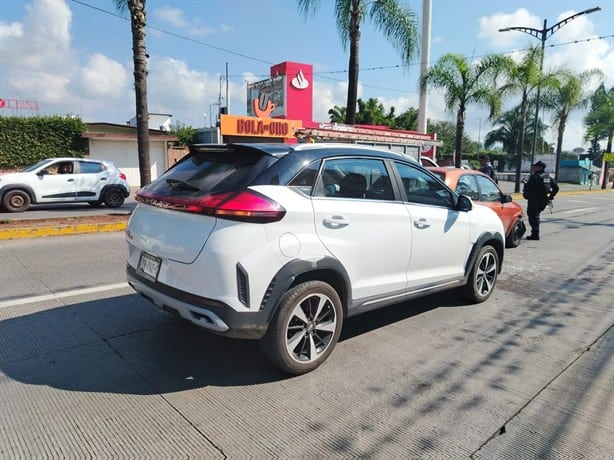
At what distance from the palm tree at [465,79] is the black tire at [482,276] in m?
16.8

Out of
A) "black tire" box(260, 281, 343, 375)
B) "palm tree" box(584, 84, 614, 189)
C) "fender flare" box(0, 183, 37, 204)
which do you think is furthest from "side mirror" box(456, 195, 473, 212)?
"palm tree" box(584, 84, 614, 189)

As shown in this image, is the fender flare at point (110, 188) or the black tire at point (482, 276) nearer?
the black tire at point (482, 276)

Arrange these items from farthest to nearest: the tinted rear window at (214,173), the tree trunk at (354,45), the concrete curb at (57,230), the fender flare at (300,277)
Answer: the tree trunk at (354,45) < the concrete curb at (57,230) < the tinted rear window at (214,173) < the fender flare at (300,277)

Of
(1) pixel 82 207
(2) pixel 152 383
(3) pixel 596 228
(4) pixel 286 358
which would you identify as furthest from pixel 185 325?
(3) pixel 596 228

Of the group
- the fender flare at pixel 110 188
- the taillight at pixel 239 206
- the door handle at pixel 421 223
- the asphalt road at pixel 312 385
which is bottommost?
the asphalt road at pixel 312 385

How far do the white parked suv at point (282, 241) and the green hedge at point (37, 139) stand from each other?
73.3ft

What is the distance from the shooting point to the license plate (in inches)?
133

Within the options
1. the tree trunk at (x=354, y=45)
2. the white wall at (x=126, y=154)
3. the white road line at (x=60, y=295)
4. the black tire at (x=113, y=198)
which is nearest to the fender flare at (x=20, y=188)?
the black tire at (x=113, y=198)

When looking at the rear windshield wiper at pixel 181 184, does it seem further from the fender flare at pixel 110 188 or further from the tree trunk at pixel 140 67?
the fender flare at pixel 110 188

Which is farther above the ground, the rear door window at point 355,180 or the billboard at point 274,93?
the billboard at point 274,93

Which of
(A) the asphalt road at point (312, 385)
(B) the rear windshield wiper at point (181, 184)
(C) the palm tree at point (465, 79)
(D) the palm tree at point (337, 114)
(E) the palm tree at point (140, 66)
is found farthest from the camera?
(D) the palm tree at point (337, 114)

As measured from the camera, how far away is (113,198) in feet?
45.3

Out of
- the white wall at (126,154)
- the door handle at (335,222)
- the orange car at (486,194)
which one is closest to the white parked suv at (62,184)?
the orange car at (486,194)

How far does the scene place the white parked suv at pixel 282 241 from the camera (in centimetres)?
303
